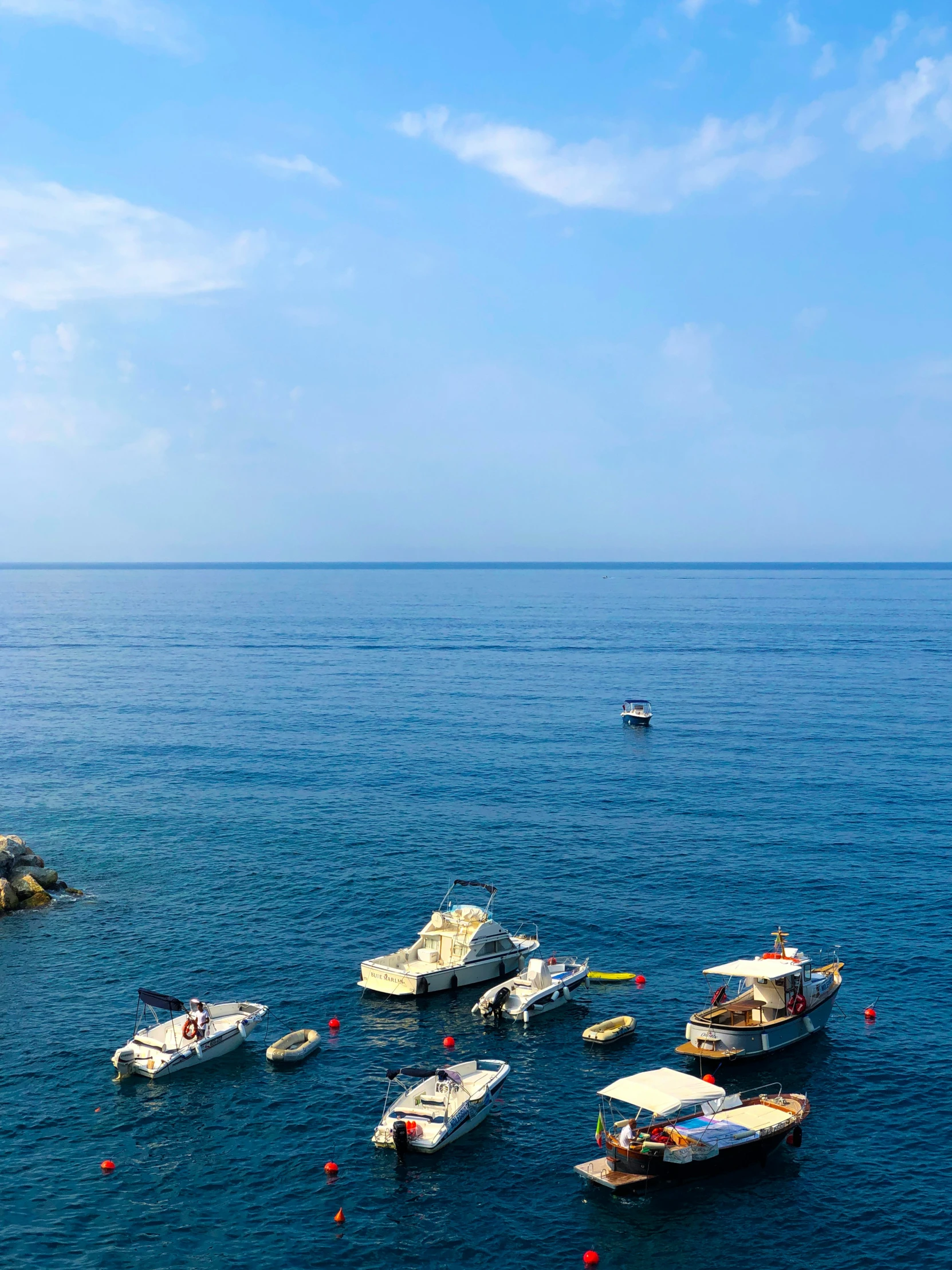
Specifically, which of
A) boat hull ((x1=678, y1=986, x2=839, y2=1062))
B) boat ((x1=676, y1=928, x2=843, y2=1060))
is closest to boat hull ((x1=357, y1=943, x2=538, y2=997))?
boat ((x1=676, y1=928, x2=843, y2=1060))

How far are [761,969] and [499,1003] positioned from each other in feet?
52.0

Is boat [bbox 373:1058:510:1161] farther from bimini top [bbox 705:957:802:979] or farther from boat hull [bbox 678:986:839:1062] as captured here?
bimini top [bbox 705:957:802:979]

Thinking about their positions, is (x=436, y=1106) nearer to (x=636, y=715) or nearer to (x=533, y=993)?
(x=533, y=993)

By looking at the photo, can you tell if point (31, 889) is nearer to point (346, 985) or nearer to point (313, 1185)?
point (346, 985)

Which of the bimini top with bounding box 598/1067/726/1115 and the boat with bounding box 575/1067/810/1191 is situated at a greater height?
the bimini top with bounding box 598/1067/726/1115

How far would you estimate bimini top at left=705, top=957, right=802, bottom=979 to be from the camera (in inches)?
2275

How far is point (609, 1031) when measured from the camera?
58.5m

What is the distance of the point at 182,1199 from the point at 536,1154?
53.1 feet

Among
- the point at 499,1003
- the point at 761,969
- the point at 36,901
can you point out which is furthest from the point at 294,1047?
the point at 36,901

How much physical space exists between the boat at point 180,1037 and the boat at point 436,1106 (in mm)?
10000

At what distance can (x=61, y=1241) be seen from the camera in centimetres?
4219

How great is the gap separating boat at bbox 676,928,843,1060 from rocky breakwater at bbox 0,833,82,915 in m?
50.2

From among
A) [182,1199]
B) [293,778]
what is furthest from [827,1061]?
[293,778]

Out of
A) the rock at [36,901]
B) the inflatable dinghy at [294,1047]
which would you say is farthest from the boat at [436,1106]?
the rock at [36,901]
